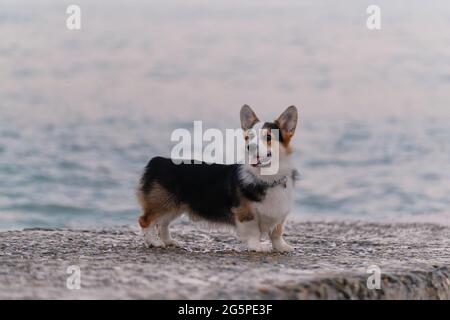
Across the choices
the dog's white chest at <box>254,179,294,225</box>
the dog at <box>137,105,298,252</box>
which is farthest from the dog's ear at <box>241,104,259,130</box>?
the dog's white chest at <box>254,179,294,225</box>

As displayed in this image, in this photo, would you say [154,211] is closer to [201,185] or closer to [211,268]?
[201,185]

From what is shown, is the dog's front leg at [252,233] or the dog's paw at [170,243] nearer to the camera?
the dog's front leg at [252,233]

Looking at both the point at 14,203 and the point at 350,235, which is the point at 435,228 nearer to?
the point at 350,235

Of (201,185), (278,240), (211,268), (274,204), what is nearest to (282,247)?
(278,240)

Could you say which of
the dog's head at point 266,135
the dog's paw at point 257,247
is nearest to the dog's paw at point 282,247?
the dog's paw at point 257,247

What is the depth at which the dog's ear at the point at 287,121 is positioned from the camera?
556cm

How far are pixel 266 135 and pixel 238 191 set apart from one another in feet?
1.55

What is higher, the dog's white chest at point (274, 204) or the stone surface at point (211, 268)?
the dog's white chest at point (274, 204)

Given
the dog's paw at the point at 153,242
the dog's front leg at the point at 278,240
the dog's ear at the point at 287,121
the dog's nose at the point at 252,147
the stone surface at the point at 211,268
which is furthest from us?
the dog's paw at the point at 153,242

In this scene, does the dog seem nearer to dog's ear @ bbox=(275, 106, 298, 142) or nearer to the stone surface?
dog's ear @ bbox=(275, 106, 298, 142)

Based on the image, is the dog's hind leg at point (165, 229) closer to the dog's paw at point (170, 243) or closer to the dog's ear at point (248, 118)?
the dog's paw at point (170, 243)

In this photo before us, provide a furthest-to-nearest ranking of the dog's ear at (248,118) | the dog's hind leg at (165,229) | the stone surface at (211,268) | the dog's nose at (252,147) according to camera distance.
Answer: the dog's hind leg at (165,229) → the dog's ear at (248,118) → the dog's nose at (252,147) → the stone surface at (211,268)

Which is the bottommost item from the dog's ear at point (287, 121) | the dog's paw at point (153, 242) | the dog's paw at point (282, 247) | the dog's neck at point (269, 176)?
the dog's paw at point (282, 247)

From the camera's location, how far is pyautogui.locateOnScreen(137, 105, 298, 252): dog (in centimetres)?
557
